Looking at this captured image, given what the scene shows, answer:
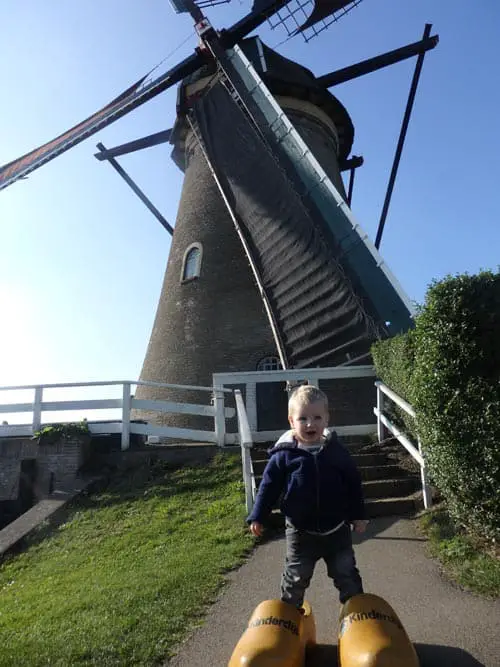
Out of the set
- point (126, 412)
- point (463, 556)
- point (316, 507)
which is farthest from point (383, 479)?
point (126, 412)

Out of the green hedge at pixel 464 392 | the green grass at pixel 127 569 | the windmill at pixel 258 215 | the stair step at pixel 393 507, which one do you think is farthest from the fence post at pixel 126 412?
the green hedge at pixel 464 392

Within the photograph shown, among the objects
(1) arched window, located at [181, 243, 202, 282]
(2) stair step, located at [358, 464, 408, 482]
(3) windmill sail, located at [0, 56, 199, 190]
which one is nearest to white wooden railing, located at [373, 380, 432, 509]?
(2) stair step, located at [358, 464, 408, 482]

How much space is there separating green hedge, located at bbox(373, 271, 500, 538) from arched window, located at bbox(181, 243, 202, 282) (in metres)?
10.0

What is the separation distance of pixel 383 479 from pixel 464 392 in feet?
8.58

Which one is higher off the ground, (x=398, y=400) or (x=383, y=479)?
(x=398, y=400)

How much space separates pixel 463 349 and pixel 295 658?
2520 mm

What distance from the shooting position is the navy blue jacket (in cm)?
274

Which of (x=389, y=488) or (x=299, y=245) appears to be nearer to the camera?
(x=389, y=488)

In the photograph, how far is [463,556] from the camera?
393cm

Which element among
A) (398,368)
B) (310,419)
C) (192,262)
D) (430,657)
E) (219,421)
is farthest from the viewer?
(192,262)

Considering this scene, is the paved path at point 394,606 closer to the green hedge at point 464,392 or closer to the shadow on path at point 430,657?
the shadow on path at point 430,657

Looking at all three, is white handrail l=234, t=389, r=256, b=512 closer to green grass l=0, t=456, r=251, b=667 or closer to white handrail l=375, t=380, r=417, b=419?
green grass l=0, t=456, r=251, b=667

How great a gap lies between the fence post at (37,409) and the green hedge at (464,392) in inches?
247

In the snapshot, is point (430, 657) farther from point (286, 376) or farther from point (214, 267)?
point (214, 267)
